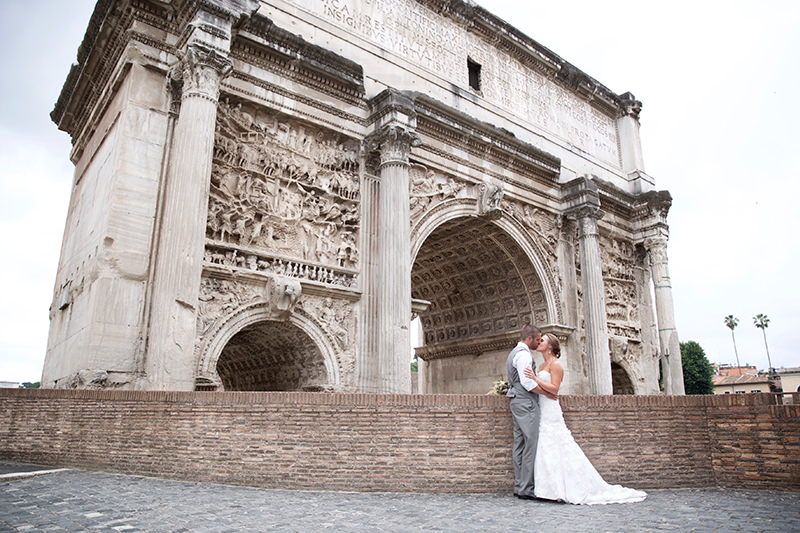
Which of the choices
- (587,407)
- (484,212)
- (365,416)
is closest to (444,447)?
(365,416)

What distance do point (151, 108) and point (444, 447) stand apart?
912 cm

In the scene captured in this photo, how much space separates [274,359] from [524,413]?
858 cm

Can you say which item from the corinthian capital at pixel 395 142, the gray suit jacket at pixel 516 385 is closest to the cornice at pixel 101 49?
the corinthian capital at pixel 395 142

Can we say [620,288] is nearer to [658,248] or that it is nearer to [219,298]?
[658,248]

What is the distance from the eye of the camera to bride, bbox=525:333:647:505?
6.53 metres

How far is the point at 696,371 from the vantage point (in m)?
46.9

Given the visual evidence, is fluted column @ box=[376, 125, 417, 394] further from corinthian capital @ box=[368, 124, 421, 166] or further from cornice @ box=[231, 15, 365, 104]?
cornice @ box=[231, 15, 365, 104]

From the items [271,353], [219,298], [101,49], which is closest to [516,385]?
[219,298]

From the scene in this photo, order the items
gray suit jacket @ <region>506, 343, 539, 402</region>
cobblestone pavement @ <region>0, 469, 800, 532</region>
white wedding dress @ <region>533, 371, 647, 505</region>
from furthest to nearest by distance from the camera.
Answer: gray suit jacket @ <region>506, 343, 539, 402</region> → white wedding dress @ <region>533, 371, 647, 505</region> → cobblestone pavement @ <region>0, 469, 800, 532</region>

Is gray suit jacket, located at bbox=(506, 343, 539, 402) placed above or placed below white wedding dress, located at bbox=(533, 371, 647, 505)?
above

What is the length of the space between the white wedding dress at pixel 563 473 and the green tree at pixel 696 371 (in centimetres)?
4485

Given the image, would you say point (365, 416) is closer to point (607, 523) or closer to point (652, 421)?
point (607, 523)

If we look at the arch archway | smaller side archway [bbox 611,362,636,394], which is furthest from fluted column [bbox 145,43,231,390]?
smaller side archway [bbox 611,362,636,394]

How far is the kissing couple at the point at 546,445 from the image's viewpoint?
656 centimetres
